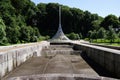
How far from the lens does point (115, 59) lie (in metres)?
8.69

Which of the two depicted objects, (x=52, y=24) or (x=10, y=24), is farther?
(x=52, y=24)

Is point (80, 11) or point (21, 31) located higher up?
point (80, 11)

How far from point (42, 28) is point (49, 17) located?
294 inches

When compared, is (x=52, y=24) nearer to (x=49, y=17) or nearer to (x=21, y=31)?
(x=49, y=17)

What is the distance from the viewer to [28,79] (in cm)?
586

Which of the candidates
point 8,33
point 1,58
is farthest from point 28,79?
point 8,33

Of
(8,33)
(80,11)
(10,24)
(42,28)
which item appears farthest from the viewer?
(80,11)

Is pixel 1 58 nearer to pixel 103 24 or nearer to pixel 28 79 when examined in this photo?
pixel 28 79

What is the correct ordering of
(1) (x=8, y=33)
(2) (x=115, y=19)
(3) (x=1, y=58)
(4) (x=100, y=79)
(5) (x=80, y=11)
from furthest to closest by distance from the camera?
(5) (x=80, y=11), (2) (x=115, y=19), (1) (x=8, y=33), (3) (x=1, y=58), (4) (x=100, y=79)

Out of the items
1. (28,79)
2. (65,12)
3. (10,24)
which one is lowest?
(28,79)

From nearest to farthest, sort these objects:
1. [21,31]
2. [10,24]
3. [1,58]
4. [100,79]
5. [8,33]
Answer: [100,79], [1,58], [8,33], [10,24], [21,31]

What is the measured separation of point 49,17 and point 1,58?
118m

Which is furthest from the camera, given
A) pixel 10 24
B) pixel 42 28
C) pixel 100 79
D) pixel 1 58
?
pixel 42 28

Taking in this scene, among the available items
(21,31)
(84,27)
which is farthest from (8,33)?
(84,27)
